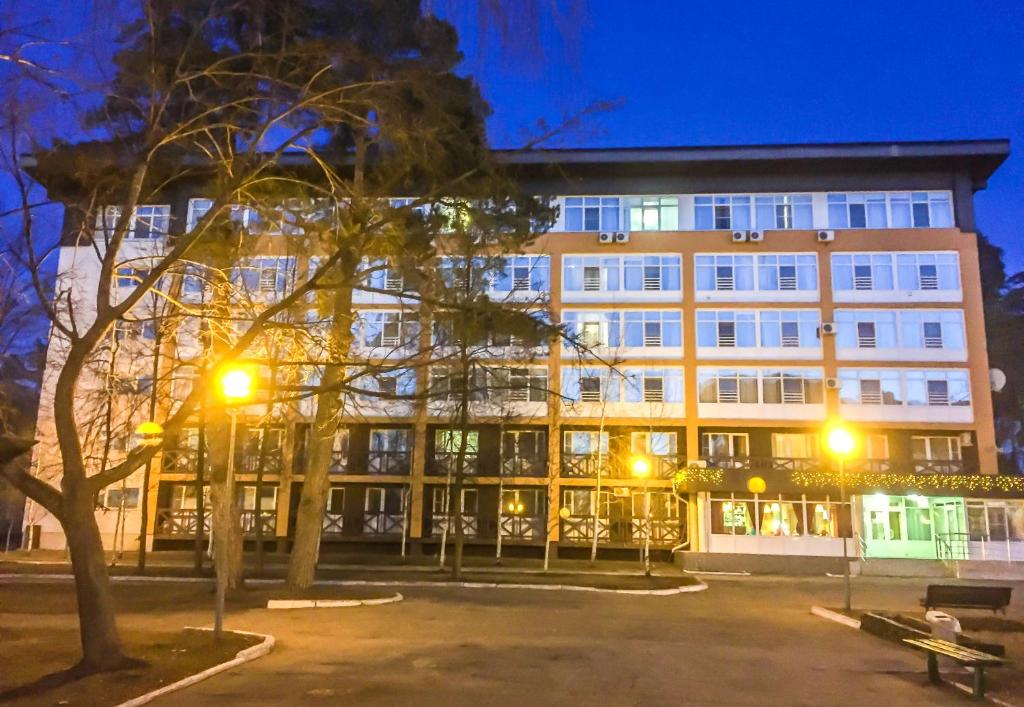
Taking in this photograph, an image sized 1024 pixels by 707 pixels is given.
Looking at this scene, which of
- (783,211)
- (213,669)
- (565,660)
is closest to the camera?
(213,669)

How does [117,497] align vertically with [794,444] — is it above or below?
below

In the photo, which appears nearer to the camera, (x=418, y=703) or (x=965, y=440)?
(x=418, y=703)

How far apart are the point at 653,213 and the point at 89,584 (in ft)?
118

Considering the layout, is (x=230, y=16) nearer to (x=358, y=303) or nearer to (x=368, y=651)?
(x=368, y=651)

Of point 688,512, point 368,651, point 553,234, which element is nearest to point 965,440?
point 688,512

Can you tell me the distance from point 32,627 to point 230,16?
10404 millimetres

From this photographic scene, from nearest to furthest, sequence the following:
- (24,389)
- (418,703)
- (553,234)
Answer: (418,703)
(24,389)
(553,234)

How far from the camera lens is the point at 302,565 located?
2073cm

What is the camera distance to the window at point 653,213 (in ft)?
139

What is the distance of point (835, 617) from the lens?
17.4m

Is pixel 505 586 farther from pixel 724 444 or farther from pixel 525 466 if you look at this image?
pixel 724 444

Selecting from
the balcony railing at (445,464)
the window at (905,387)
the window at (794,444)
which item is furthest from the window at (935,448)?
the balcony railing at (445,464)

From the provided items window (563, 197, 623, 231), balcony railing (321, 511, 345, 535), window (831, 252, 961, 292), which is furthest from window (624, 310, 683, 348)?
balcony railing (321, 511, 345, 535)

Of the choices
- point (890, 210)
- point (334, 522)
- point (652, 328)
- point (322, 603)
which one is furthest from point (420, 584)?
point (890, 210)
